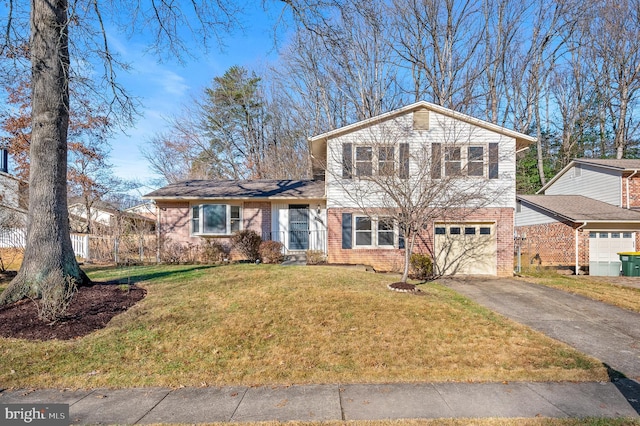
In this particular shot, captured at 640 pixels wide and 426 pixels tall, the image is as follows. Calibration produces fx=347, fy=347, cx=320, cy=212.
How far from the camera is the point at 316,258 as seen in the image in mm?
14266

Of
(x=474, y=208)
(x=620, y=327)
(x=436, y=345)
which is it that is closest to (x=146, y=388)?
(x=436, y=345)

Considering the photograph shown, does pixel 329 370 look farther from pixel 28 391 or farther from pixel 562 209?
pixel 562 209

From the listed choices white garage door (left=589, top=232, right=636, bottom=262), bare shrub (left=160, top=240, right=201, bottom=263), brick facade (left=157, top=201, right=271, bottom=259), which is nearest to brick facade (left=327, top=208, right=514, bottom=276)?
brick facade (left=157, top=201, right=271, bottom=259)

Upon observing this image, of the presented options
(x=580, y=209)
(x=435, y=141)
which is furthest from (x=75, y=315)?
(x=580, y=209)

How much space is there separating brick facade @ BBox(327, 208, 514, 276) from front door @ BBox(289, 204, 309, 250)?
2.17 meters

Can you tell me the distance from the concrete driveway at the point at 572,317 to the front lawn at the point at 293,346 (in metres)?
0.57

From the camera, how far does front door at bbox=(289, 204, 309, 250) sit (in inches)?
625

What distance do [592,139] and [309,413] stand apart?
35846mm

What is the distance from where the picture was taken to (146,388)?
4582mm

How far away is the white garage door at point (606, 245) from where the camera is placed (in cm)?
1650

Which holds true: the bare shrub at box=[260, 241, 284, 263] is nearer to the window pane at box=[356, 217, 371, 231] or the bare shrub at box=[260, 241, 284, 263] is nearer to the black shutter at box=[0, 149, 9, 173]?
the window pane at box=[356, 217, 371, 231]

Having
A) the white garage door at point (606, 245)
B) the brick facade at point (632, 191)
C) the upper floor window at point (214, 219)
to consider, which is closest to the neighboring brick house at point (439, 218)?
the upper floor window at point (214, 219)

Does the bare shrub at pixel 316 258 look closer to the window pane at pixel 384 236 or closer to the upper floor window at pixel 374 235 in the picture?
the upper floor window at pixel 374 235

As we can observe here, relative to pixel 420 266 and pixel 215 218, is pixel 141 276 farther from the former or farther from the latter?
pixel 420 266
